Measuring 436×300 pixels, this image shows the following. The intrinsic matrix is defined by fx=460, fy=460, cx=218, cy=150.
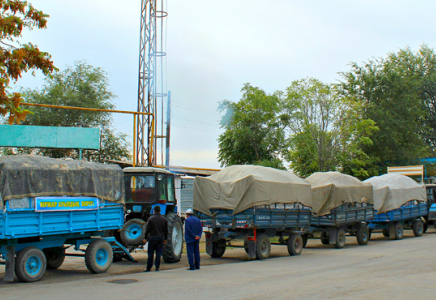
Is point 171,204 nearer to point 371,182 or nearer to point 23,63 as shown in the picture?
point 23,63

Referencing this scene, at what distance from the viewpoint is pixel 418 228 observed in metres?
24.9

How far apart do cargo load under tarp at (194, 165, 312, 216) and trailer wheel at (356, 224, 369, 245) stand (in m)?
5.82

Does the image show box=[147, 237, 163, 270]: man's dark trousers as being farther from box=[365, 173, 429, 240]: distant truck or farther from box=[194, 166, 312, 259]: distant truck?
box=[365, 173, 429, 240]: distant truck

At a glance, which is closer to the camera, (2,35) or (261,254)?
(2,35)

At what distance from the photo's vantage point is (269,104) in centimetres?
3384

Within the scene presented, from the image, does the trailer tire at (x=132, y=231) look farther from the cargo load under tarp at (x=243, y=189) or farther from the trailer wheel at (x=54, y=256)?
the cargo load under tarp at (x=243, y=189)

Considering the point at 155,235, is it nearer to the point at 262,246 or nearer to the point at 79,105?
the point at 262,246

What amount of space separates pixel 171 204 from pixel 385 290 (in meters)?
7.76

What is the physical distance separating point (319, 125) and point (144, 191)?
21.6 meters

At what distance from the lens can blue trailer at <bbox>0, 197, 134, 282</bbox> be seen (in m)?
10.1

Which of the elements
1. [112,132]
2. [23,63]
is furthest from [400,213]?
[112,132]

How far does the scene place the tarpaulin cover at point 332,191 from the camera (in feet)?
61.3

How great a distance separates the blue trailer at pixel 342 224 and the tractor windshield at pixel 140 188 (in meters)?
7.10

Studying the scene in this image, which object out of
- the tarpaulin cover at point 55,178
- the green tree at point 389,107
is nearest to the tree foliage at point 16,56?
the tarpaulin cover at point 55,178
